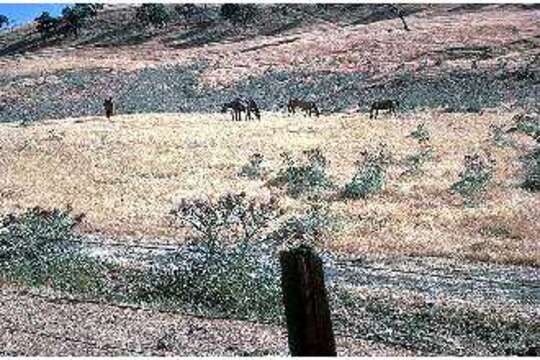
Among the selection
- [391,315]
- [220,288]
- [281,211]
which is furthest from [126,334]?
[281,211]

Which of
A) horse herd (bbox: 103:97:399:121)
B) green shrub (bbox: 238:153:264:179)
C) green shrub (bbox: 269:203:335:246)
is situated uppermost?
green shrub (bbox: 269:203:335:246)

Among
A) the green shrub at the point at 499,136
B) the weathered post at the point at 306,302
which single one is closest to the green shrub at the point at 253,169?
the green shrub at the point at 499,136

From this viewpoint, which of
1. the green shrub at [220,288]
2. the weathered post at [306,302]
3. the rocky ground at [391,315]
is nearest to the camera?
the weathered post at [306,302]

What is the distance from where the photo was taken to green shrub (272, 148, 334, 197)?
Answer: 28906mm

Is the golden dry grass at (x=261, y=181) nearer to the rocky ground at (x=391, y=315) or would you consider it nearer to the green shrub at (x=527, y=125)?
the green shrub at (x=527, y=125)

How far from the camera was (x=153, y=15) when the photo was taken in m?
122

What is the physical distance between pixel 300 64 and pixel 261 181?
169ft

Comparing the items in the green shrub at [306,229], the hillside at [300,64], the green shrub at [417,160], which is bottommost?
the hillside at [300,64]

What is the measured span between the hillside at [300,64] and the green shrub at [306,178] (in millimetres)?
21308

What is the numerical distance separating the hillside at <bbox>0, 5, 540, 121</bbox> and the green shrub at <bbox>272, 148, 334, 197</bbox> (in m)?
21.3

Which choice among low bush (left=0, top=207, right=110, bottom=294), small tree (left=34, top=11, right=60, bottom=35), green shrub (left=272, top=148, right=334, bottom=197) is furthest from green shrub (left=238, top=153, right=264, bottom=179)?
small tree (left=34, top=11, right=60, bottom=35)

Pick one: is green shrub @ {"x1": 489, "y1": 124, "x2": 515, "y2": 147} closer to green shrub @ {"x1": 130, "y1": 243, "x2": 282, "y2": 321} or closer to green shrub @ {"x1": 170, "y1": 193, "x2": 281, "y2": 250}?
green shrub @ {"x1": 170, "y1": 193, "x2": 281, "y2": 250}

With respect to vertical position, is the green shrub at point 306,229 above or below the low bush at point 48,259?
below

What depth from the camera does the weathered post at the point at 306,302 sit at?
5.50m
